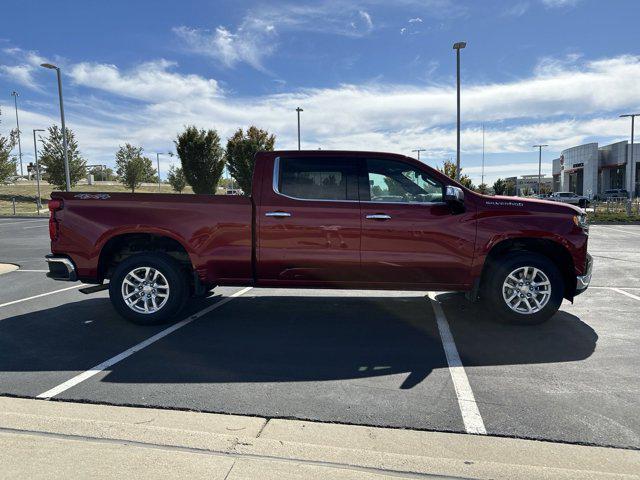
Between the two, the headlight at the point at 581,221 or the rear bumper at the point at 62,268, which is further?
the rear bumper at the point at 62,268

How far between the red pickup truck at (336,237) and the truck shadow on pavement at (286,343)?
17.1 inches

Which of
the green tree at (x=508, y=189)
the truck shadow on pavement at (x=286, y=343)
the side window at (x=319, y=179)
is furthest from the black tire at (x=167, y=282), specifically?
the green tree at (x=508, y=189)

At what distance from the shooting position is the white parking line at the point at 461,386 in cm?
318

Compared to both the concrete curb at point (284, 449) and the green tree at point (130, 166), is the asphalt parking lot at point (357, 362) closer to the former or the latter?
the concrete curb at point (284, 449)

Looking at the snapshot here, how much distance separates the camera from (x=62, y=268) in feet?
18.4

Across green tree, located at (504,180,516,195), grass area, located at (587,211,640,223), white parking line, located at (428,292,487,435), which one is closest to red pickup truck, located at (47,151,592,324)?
white parking line, located at (428,292,487,435)

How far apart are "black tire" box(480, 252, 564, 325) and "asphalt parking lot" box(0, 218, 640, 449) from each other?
15 centimetres

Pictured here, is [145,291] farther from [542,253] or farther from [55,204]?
[542,253]

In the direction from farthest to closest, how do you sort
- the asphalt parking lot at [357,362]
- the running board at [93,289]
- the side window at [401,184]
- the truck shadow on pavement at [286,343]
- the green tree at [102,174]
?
the green tree at [102,174]
the running board at [93,289]
the side window at [401,184]
the truck shadow on pavement at [286,343]
the asphalt parking lot at [357,362]

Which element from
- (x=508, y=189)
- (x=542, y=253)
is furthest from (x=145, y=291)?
(x=508, y=189)

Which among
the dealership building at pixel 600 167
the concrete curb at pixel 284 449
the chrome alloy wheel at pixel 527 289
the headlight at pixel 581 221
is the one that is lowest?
the concrete curb at pixel 284 449

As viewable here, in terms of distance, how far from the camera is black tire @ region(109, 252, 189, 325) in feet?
18.0

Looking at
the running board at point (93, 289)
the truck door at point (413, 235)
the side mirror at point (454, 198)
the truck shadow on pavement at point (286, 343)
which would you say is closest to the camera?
the truck shadow on pavement at point (286, 343)

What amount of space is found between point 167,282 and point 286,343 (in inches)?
63.6
